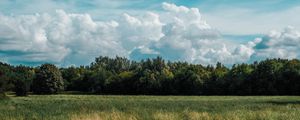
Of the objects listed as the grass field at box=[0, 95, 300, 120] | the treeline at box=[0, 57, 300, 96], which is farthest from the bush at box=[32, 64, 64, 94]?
the grass field at box=[0, 95, 300, 120]

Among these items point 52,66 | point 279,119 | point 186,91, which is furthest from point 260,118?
point 52,66

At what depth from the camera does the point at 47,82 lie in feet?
402

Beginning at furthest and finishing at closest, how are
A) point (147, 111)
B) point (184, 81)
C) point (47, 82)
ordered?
point (184, 81)
point (47, 82)
point (147, 111)

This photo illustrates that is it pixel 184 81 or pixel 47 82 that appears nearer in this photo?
pixel 47 82

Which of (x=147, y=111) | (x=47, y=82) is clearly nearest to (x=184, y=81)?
(x=47, y=82)

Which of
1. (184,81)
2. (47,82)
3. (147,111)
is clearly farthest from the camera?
(184,81)

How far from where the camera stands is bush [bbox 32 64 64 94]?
12241cm

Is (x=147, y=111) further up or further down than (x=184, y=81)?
further down

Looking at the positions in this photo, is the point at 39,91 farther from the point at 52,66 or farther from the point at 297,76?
the point at 297,76

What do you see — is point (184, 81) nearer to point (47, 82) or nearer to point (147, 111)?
point (47, 82)

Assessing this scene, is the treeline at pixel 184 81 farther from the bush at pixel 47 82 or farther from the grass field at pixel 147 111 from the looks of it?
the grass field at pixel 147 111

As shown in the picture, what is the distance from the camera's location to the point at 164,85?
128875 millimetres

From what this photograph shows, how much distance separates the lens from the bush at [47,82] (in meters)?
122

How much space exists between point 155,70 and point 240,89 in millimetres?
36668
